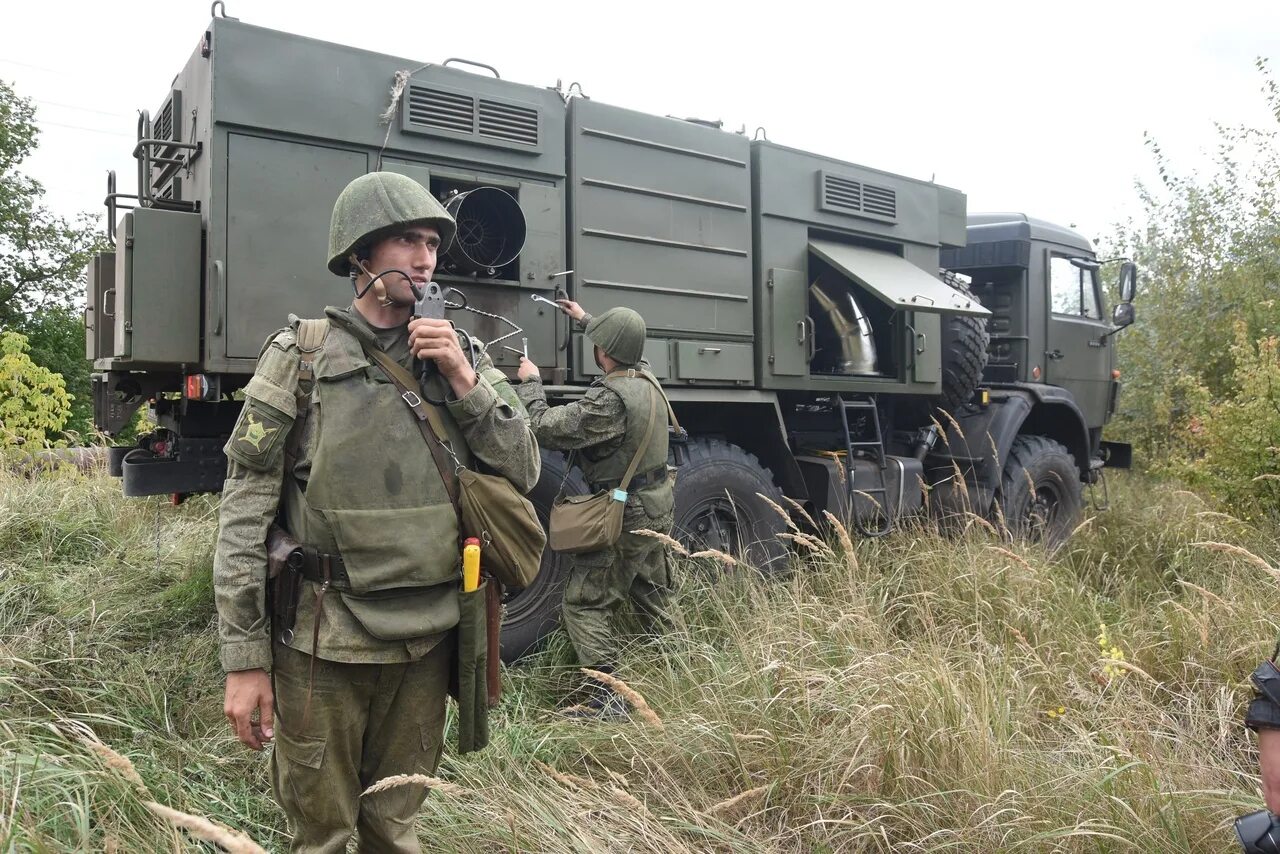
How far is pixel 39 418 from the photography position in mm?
9664

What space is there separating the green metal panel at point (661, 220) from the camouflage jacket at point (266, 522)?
2.90m

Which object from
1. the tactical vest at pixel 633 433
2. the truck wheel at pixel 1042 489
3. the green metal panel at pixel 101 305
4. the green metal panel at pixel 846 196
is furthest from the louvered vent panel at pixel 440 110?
the truck wheel at pixel 1042 489

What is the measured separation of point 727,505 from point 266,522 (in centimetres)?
355

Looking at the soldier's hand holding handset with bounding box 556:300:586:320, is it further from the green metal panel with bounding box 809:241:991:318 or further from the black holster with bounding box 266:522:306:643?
the black holster with bounding box 266:522:306:643

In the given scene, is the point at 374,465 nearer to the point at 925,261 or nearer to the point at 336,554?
the point at 336,554

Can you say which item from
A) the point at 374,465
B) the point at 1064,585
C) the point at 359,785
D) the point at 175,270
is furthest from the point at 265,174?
the point at 1064,585

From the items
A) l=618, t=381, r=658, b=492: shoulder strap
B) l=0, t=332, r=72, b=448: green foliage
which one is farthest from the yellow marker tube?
l=0, t=332, r=72, b=448: green foliage

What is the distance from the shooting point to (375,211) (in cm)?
217

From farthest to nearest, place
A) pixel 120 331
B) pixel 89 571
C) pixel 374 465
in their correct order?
pixel 89 571, pixel 120 331, pixel 374 465

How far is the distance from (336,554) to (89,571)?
3851mm

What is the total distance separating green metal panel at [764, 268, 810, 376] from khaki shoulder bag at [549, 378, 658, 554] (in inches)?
74.6

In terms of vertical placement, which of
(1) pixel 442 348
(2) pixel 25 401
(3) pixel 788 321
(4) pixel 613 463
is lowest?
(4) pixel 613 463

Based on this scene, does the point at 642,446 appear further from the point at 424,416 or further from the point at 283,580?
the point at 283,580

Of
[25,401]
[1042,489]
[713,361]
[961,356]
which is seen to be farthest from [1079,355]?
[25,401]
